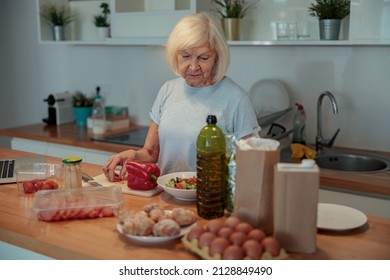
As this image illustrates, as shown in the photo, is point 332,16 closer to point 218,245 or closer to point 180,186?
point 180,186

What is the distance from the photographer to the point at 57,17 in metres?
3.68

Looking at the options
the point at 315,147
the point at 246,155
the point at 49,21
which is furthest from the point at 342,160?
the point at 49,21

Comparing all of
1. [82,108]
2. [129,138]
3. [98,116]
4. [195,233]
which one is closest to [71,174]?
[195,233]

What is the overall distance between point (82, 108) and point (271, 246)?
2.70 meters

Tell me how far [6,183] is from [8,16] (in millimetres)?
2726

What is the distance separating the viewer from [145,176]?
1730mm

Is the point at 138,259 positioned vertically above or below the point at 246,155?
below

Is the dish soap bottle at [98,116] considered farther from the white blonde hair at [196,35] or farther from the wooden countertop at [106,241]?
the wooden countertop at [106,241]

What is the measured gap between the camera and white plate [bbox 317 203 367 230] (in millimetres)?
1410

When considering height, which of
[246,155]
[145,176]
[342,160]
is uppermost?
[246,155]

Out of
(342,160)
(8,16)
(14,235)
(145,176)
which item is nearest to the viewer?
(14,235)

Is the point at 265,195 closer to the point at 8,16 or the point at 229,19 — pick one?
the point at 229,19

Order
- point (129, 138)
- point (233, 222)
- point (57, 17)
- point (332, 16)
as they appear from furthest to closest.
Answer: point (57, 17) < point (129, 138) < point (332, 16) < point (233, 222)
